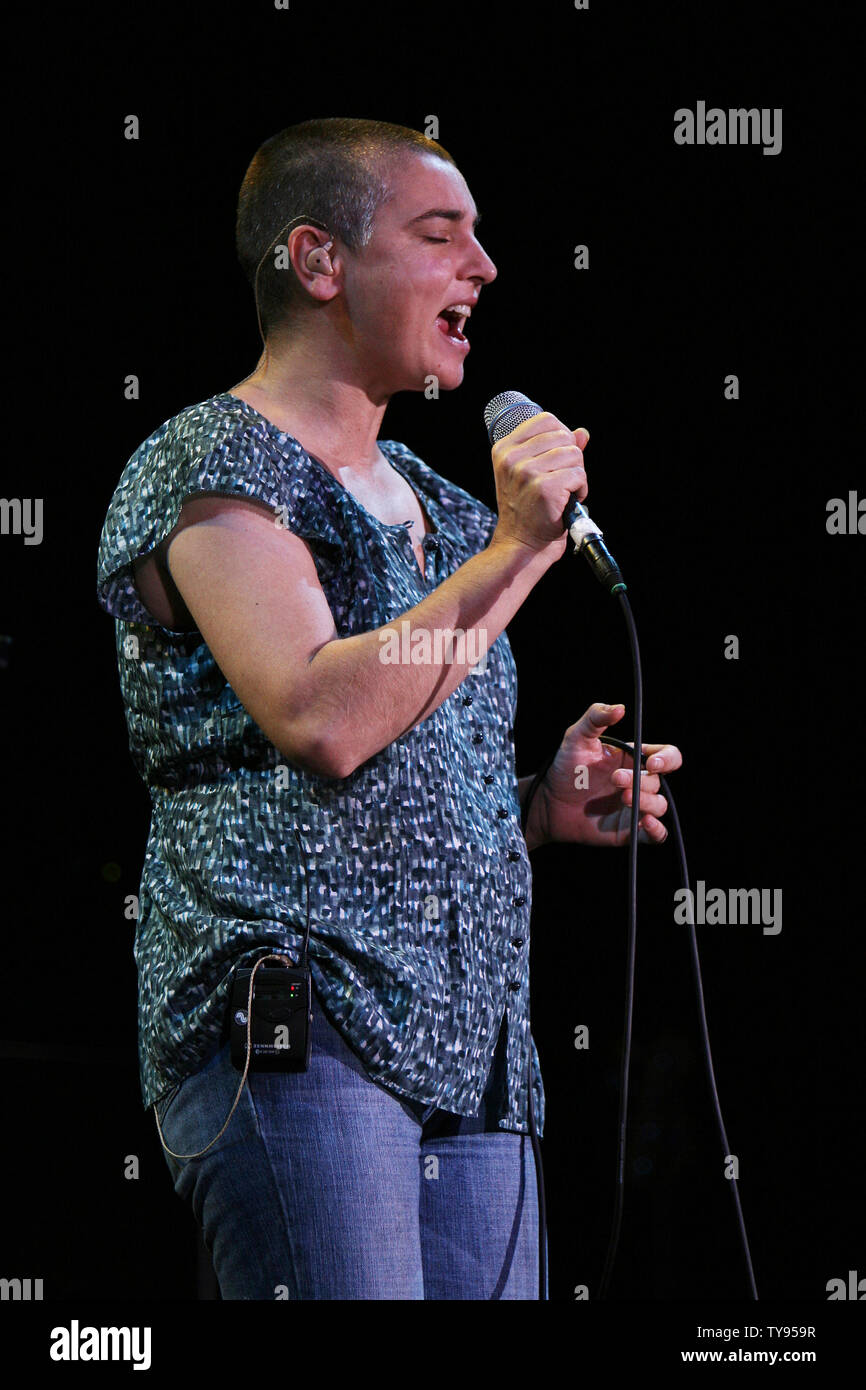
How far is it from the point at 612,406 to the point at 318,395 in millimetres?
1153

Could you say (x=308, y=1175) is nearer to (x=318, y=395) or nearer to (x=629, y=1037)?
(x=629, y=1037)

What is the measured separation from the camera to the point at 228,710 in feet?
4.28

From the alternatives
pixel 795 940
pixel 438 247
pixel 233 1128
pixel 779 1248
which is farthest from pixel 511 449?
pixel 779 1248

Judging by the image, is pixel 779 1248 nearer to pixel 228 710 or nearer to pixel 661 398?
pixel 661 398

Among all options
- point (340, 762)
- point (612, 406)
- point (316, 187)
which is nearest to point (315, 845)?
point (340, 762)

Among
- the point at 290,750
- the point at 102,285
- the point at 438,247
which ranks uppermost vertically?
the point at 102,285

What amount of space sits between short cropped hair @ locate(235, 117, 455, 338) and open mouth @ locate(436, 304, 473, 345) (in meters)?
0.11

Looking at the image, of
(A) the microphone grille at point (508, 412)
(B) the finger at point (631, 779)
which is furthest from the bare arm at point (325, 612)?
(B) the finger at point (631, 779)

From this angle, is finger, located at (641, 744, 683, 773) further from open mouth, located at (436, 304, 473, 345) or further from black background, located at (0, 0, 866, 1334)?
black background, located at (0, 0, 866, 1334)

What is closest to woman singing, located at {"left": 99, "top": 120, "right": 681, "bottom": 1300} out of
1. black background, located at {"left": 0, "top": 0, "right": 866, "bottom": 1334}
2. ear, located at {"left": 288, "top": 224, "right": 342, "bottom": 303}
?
ear, located at {"left": 288, "top": 224, "right": 342, "bottom": 303}

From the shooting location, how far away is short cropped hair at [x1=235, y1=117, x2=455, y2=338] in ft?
4.82

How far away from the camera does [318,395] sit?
4.79ft
